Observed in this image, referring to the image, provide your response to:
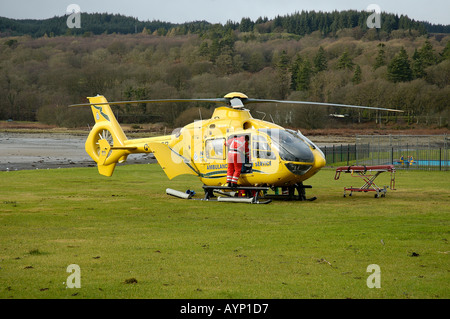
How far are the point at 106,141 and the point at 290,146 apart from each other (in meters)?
8.82

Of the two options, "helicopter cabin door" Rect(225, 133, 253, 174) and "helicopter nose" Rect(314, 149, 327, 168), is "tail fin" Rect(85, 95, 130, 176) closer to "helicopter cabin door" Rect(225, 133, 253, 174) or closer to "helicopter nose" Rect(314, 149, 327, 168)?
"helicopter cabin door" Rect(225, 133, 253, 174)

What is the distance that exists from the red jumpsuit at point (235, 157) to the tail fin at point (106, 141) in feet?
19.7

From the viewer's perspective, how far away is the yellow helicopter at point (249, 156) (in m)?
18.4

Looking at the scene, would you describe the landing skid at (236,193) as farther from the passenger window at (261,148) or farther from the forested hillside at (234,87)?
the forested hillside at (234,87)

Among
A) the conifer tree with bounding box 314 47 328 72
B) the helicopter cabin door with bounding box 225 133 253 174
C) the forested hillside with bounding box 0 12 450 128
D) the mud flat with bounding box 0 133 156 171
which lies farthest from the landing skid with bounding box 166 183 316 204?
the conifer tree with bounding box 314 47 328 72

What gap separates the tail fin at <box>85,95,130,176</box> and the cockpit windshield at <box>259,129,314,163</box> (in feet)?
23.7

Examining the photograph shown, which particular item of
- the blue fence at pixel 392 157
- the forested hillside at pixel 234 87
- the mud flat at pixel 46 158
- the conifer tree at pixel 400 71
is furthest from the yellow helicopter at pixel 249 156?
the conifer tree at pixel 400 71

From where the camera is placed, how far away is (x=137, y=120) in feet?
323

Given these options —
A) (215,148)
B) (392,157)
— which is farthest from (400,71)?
(215,148)

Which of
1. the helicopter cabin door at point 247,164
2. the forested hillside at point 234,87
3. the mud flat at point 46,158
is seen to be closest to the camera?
the helicopter cabin door at point 247,164

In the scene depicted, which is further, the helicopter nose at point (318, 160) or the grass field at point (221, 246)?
the helicopter nose at point (318, 160)

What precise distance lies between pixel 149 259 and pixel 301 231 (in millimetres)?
4307

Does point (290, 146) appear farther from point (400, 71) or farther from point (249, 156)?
point (400, 71)

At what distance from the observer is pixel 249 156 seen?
18.9m
